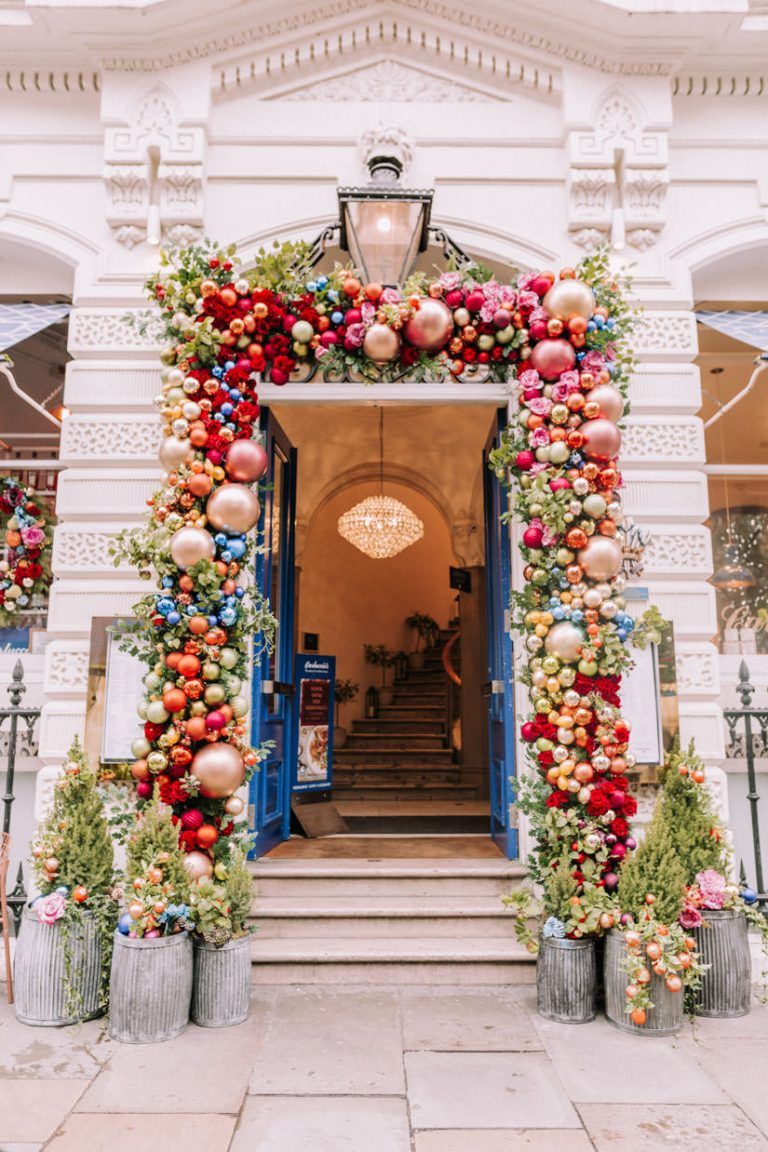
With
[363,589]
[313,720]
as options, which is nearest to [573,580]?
[313,720]

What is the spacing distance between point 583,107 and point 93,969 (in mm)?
6067

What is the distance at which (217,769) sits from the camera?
3986mm

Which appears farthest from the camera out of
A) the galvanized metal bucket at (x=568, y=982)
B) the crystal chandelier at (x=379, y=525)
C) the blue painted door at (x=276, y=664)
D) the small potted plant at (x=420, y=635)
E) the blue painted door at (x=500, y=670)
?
the small potted plant at (x=420, y=635)

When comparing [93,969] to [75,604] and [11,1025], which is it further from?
[75,604]

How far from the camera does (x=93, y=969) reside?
3877mm

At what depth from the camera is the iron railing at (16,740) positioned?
469 cm

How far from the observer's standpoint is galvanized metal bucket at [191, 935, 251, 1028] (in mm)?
3775

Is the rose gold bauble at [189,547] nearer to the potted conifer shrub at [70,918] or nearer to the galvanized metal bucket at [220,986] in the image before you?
the potted conifer shrub at [70,918]

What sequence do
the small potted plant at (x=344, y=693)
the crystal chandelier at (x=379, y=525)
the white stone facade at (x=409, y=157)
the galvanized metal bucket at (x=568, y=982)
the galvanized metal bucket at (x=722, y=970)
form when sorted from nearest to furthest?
the galvanized metal bucket at (x=568, y=982) < the galvanized metal bucket at (x=722, y=970) < the white stone facade at (x=409, y=157) < the crystal chandelier at (x=379, y=525) < the small potted plant at (x=344, y=693)

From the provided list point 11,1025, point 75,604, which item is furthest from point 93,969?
point 75,604

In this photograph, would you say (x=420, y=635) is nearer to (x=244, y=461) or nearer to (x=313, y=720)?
(x=313, y=720)

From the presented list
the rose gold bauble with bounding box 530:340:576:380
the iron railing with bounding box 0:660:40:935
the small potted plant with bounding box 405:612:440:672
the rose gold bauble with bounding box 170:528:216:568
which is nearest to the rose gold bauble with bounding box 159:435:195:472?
the rose gold bauble with bounding box 170:528:216:568

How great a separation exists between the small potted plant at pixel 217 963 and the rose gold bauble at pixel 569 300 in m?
3.50

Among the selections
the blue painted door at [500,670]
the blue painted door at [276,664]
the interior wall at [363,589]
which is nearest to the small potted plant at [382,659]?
the interior wall at [363,589]
